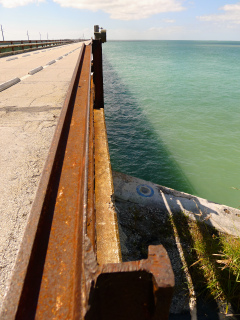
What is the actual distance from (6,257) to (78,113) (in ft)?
6.26

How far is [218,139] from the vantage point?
14.2 metres

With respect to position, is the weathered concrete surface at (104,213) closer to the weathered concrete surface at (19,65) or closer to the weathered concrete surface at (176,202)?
the weathered concrete surface at (176,202)

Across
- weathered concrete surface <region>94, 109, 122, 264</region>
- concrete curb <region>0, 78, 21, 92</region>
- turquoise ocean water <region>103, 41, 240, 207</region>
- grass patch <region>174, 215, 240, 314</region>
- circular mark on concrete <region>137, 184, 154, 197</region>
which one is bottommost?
turquoise ocean water <region>103, 41, 240, 207</region>

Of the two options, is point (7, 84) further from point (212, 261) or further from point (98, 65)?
point (212, 261)

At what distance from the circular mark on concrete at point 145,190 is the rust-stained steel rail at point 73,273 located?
165 inches

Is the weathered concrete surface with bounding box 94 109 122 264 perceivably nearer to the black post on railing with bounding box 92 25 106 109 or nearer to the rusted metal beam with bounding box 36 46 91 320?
the rusted metal beam with bounding box 36 46 91 320

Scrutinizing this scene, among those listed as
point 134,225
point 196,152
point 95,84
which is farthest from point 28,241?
point 196,152

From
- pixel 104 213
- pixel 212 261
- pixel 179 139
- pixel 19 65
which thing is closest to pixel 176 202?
pixel 212 261

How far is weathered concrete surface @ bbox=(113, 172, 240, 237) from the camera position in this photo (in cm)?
516

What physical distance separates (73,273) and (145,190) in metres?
4.93

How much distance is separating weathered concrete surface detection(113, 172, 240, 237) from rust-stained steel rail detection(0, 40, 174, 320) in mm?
4027

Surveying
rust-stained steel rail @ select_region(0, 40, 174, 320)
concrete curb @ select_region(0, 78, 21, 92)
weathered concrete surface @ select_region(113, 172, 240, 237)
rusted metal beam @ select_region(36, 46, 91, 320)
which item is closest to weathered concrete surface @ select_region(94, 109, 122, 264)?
rust-stained steel rail @ select_region(0, 40, 174, 320)

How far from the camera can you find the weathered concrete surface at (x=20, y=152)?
1.59 m

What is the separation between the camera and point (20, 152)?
272 centimetres
